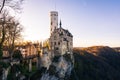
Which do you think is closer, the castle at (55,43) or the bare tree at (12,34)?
the bare tree at (12,34)

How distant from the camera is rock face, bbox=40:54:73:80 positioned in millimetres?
76438

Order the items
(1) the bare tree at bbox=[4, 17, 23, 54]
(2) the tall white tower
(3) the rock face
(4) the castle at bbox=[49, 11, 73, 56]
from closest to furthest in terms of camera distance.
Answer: (1) the bare tree at bbox=[4, 17, 23, 54], (3) the rock face, (4) the castle at bbox=[49, 11, 73, 56], (2) the tall white tower

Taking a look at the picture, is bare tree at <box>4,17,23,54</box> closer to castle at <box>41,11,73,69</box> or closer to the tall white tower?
castle at <box>41,11,73,69</box>

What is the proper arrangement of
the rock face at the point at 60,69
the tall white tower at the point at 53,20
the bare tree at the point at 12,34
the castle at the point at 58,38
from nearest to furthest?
the bare tree at the point at 12,34 < the rock face at the point at 60,69 < the castle at the point at 58,38 < the tall white tower at the point at 53,20

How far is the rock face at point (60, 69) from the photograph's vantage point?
76438mm

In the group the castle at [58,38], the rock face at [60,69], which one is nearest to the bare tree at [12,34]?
the rock face at [60,69]

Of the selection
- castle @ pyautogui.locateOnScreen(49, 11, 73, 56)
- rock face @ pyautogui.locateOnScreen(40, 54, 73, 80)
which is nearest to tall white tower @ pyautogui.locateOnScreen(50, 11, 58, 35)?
castle @ pyautogui.locateOnScreen(49, 11, 73, 56)

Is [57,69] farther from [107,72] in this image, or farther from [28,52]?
[107,72]

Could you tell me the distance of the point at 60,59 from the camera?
8244 centimetres

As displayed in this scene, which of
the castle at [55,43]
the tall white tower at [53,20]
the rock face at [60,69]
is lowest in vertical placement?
the rock face at [60,69]

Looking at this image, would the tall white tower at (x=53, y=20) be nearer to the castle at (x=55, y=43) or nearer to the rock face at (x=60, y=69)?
the castle at (x=55, y=43)

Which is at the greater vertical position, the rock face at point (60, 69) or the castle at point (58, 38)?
the castle at point (58, 38)

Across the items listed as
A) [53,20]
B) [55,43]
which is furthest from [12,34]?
[53,20]

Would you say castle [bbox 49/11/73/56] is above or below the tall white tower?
below
